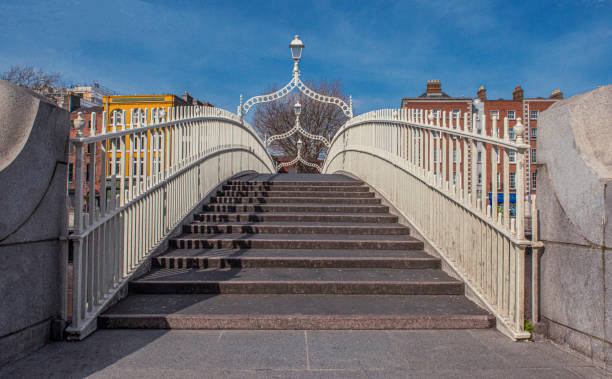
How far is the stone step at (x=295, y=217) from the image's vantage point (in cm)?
693

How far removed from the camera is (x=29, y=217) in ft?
10.4

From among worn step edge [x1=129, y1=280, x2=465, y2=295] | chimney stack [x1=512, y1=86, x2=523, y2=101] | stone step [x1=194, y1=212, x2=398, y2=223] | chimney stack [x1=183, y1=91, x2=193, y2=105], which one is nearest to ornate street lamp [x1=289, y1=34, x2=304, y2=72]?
stone step [x1=194, y1=212, x2=398, y2=223]

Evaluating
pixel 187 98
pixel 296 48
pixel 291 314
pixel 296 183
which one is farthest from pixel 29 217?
pixel 187 98

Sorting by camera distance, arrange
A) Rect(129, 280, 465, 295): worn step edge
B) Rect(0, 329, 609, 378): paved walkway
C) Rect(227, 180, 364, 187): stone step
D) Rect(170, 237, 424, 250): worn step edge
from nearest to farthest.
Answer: Rect(0, 329, 609, 378): paved walkway
Rect(129, 280, 465, 295): worn step edge
Rect(170, 237, 424, 250): worn step edge
Rect(227, 180, 364, 187): stone step

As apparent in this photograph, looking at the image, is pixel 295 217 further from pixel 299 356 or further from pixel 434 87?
pixel 434 87

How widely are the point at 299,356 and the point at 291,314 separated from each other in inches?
25.3

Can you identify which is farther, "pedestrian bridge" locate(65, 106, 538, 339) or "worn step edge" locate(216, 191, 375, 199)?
"worn step edge" locate(216, 191, 375, 199)

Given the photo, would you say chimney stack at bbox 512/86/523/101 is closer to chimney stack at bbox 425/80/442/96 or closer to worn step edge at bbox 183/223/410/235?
chimney stack at bbox 425/80/442/96

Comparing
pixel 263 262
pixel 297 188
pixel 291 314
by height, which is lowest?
pixel 291 314

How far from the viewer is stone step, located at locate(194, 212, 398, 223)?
6934 mm

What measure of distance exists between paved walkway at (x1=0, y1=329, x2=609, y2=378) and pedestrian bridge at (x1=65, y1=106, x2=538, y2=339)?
0.58 ft

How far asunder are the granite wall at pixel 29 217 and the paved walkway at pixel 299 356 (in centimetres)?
25

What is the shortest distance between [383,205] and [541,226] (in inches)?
160

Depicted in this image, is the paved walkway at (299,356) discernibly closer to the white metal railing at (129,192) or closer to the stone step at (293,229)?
the white metal railing at (129,192)
